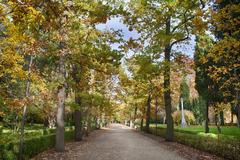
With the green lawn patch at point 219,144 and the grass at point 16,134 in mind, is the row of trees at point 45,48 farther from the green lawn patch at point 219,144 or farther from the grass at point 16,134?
the green lawn patch at point 219,144

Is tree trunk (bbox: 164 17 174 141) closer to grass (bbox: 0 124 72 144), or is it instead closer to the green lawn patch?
the green lawn patch

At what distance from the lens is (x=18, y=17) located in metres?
5.98

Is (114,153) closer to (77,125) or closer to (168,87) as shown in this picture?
(168,87)

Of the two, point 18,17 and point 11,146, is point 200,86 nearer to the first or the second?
point 11,146

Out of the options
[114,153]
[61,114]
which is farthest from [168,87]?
[114,153]

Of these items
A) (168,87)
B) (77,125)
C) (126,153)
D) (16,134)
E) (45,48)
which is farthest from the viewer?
(77,125)

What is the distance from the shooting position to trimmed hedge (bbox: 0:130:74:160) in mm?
12883

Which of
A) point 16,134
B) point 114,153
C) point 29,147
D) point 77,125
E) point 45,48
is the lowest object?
point 114,153

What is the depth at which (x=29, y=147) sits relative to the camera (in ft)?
53.1

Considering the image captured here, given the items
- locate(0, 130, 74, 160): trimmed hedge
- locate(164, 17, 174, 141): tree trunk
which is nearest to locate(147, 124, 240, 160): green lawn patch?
locate(164, 17, 174, 141): tree trunk

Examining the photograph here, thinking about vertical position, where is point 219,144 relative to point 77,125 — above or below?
below

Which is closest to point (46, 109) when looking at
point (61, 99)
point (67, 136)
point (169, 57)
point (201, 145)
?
point (61, 99)

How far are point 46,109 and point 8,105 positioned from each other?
3469 mm

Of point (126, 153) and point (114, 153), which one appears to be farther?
point (114, 153)
